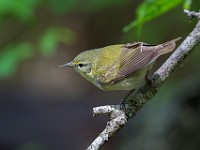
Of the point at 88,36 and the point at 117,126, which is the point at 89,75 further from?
the point at 88,36

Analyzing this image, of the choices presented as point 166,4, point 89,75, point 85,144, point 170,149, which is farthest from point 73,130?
Answer: point 166,4

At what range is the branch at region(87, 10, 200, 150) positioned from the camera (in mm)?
2861

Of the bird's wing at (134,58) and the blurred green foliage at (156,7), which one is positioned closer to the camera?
the blurred green foliage at (156,7)

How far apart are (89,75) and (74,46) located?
613 centimetres

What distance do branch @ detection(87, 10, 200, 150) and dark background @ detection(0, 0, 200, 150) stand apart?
0.39 m

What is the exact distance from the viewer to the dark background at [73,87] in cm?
538

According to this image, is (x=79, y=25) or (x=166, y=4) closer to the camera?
(x=166, y=4)

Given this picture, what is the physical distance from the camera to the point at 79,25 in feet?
32.3

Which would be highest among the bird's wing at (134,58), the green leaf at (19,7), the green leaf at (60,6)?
the green leaf at (60,6)

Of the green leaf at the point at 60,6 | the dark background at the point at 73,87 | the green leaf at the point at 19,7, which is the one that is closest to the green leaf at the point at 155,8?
the dark background at the point at 73,87

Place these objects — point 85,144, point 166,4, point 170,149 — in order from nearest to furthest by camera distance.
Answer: point 166,4 < point 170,149 < point 85,144

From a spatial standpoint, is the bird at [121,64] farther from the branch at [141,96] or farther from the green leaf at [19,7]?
the green leaf at [19,7]

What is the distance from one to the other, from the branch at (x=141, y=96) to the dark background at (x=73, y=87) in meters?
0.39

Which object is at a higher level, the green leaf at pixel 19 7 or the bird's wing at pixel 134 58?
the green leaf at pixel 19 7
